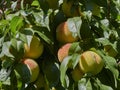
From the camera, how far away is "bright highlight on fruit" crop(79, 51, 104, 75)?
4.29 feet

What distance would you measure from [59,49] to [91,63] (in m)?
0.13

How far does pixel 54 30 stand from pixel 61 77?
0.23 meters

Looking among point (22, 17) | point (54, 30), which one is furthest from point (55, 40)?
point (22, 17)

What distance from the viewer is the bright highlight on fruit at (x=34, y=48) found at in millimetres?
1367

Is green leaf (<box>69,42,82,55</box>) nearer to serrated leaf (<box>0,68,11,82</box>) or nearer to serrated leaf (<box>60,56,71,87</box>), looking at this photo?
serrated leaf (<box>60,56,71,87</box>)

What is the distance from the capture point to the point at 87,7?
4.72ft

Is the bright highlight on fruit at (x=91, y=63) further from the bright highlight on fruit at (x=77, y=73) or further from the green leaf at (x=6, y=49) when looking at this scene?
the green leaf at (x=6, y=49)

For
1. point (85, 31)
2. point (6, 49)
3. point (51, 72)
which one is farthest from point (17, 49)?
point (85, 31)

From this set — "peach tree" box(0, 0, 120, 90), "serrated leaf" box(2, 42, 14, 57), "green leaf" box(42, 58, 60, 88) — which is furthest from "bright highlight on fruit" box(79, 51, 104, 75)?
"serrated leaf" box(2, 42, 14, 57)

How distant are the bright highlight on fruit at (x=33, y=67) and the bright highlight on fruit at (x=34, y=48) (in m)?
0.03

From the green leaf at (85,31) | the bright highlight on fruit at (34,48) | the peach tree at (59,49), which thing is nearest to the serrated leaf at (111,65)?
the peach tree at (59,49)

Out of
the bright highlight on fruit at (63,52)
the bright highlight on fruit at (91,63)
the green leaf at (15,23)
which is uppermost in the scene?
the green leaf at (15,23)

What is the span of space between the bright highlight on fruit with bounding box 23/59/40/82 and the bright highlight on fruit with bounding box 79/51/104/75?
0.52 ft

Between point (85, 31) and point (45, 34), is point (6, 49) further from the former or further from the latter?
point (85, 31)
